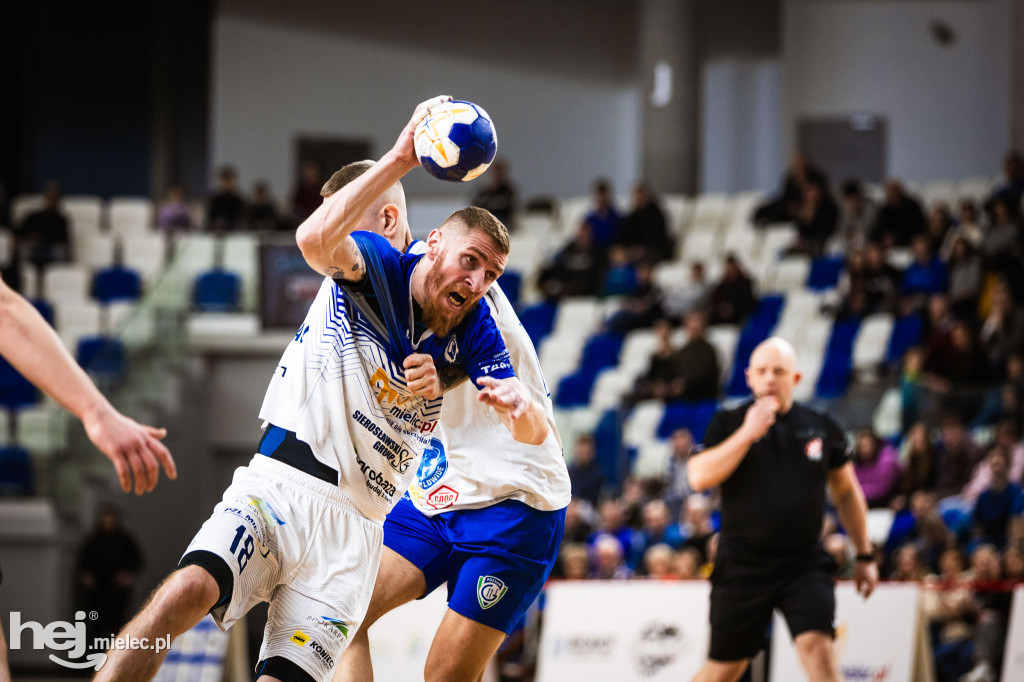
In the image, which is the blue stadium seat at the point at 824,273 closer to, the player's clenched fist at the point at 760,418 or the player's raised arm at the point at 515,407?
the player's clenched fist at the point at 760,418

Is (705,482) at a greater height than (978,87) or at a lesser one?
lesser

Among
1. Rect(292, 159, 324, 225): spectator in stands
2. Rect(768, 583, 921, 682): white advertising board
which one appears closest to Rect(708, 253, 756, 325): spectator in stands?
Rect(292, 159, 324, 225): spectator in stands

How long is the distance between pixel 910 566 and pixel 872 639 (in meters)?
1.49

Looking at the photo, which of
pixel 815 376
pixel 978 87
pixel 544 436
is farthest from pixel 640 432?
pixel 978 87

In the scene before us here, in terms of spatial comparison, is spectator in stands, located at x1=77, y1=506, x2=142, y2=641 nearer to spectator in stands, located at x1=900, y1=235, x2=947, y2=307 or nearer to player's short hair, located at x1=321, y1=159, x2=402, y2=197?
spectator in stands, located at x1=900, y1=235, x2=947, y2=307

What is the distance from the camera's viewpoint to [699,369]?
1351 centimetres

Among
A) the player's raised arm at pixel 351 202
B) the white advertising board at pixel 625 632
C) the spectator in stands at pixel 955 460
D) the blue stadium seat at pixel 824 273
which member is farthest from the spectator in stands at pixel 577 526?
the player's raised arm at pixel 351 202

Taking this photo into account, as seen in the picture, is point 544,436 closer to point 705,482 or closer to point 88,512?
point 705,482

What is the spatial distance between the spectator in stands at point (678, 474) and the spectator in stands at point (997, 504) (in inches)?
98.1

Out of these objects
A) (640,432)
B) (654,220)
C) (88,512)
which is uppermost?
(654,220)

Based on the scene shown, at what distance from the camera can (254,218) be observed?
16828mm

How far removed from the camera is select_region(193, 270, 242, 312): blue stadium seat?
48.4ft

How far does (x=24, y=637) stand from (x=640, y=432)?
677cm

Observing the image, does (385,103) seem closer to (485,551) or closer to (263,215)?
(263,215)
